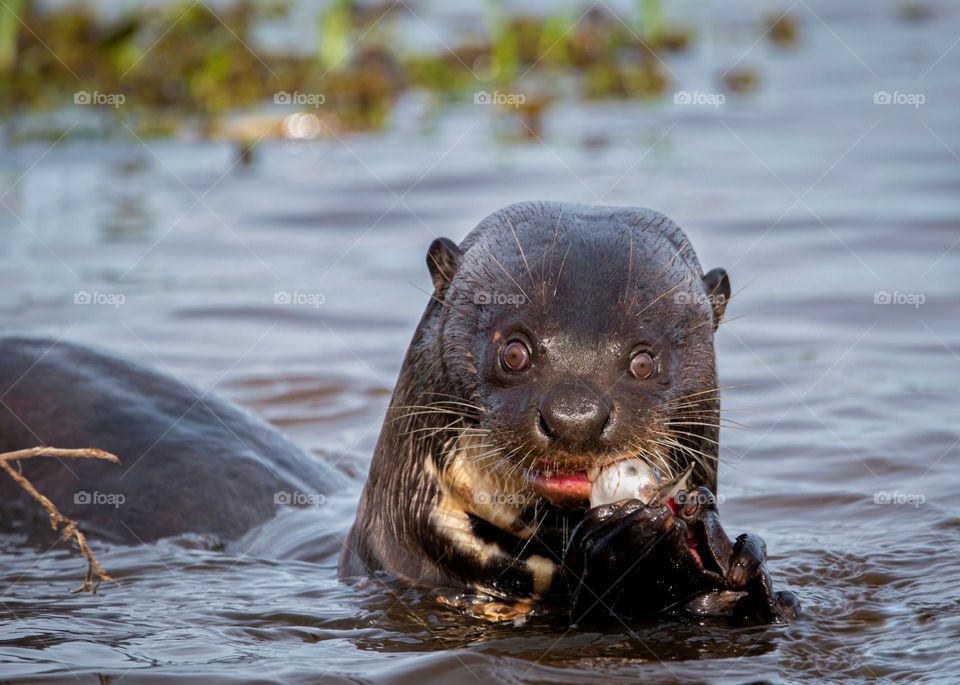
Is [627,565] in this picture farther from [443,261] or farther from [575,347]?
[443,261]

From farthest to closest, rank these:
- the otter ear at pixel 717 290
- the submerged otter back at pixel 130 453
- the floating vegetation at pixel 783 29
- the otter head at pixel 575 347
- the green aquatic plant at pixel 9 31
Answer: the floating vegetation at pixel 783 29, the green aquatic plant at pixel 9 31, the submerged otter back at pixel 130 453, the otter ear at pixel 717 290, the otter head at pixel 575 347

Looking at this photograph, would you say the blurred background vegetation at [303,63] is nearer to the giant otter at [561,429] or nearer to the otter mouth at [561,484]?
the giant otter at [561,429]

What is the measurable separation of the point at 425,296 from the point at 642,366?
4793 millimetres

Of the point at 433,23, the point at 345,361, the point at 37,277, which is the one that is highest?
the point at 433,23

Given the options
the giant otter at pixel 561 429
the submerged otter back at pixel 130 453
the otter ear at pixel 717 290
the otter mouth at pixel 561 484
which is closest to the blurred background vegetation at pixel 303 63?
the submerged otter back at pixel 130 453

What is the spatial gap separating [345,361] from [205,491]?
242 cm

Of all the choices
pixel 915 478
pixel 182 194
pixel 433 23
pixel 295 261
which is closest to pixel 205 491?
pixel 915 478

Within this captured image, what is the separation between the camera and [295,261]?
30.6ft

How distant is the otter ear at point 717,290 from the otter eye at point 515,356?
69 centimetres

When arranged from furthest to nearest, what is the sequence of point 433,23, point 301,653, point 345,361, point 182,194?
1. point 433,23
2. point 182,194
3. point 345,361
4. point 301,653

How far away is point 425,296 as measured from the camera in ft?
28.8

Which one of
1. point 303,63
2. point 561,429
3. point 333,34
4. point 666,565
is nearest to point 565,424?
point 561,429

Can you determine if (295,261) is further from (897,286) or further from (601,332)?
(601,332)

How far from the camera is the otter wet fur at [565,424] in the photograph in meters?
3.98
